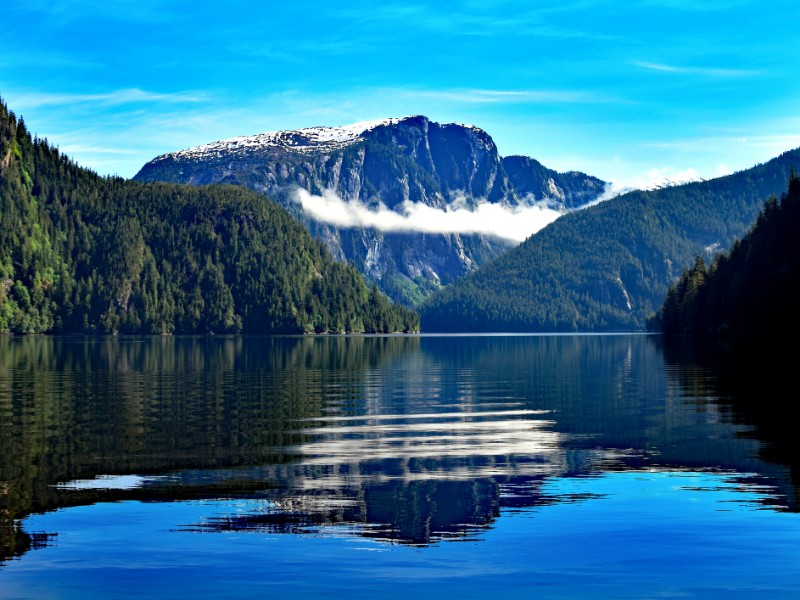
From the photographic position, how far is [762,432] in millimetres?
52406

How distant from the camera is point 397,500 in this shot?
3450 centimetres

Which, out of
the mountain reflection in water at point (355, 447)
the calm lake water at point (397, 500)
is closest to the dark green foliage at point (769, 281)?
the mountain reflection in water at point (355, 447)

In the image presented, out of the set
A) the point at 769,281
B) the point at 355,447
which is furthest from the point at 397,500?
the point at 769,281

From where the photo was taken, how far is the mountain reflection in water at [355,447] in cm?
3331

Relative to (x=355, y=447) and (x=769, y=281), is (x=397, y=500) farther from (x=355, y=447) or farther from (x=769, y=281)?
(x=769, y=281)

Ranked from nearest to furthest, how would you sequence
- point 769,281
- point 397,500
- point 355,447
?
point 397,500
point 355,447
point 769,281

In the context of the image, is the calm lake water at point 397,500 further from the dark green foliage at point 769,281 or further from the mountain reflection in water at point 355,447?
the dark green foliage at point 769,281

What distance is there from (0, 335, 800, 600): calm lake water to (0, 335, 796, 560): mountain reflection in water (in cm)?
17

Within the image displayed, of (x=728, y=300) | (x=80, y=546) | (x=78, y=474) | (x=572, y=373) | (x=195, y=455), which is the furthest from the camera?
(x=728, y=300)

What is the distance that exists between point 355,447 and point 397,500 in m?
14.3

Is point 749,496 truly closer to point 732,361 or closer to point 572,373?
point 572,373

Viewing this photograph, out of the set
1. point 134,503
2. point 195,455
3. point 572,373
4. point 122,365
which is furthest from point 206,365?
point 134,503

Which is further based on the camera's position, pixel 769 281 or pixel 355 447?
pixel 769 281

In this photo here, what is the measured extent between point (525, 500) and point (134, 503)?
42.2 feet
